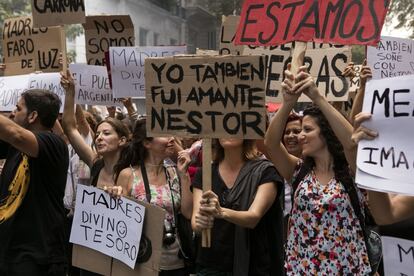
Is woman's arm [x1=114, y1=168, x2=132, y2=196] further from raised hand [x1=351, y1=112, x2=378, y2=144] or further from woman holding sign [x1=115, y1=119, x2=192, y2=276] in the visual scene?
raised hand [x1=351, y1=112, x2=378, y2=144]

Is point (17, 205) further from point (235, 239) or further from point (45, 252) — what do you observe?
point (235, 239)

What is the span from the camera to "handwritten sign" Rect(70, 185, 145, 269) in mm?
4121

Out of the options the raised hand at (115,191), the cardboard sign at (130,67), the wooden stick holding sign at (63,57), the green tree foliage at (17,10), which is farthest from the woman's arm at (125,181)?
the green tree foliage at (17,10)

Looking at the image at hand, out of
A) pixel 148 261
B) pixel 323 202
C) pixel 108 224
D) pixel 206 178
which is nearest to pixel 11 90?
pixel 108 224

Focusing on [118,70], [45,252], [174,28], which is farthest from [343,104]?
[174,28]

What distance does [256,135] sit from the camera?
369 centimetres

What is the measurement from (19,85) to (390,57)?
336 centimetres

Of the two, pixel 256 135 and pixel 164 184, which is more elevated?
pixel 256 135

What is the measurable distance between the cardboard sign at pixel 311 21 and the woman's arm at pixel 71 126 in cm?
177

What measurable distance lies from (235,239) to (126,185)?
927mm

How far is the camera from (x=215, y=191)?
4.05m

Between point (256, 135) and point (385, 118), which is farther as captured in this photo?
point (256, 135)

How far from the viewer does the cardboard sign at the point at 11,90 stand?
5.95m

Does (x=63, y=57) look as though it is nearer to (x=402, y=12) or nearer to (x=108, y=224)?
(x=108, y=224)
